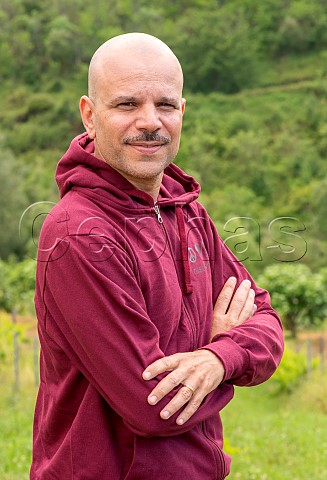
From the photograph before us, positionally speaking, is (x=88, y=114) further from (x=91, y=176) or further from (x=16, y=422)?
(x=16, y=422)

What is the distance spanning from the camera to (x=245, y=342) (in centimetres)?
236

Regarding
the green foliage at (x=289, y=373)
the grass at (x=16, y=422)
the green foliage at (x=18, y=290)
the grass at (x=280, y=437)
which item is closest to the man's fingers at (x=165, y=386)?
the grass at (x=16, y=422)

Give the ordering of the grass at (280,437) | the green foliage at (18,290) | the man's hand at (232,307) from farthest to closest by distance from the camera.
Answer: the green foliage at (18,290) < the grass at (280,437) < the man's hand at (232,307)

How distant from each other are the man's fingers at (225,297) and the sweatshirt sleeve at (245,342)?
3cm

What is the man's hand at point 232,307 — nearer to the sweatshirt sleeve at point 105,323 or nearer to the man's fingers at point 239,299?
the man's fingers at point 239,299

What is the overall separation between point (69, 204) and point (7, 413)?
7.13m

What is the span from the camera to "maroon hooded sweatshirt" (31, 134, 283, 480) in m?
2.11

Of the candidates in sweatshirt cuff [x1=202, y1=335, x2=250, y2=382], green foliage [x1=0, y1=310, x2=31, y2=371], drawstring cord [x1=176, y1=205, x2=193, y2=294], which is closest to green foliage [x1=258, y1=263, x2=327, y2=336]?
green foliage [x1=0, y1=310, x2=31, y2=371]

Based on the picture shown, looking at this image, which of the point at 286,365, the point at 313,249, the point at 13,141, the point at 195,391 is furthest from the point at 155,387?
the point at 13,141

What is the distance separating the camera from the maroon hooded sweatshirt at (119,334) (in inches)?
83.0

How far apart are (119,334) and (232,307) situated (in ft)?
1.90

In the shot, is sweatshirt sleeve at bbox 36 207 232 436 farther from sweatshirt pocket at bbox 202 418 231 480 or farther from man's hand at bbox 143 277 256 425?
sweatshirt pocket at bbox 202 418 231 480

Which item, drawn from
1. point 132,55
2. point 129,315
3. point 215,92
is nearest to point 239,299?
point 129,315

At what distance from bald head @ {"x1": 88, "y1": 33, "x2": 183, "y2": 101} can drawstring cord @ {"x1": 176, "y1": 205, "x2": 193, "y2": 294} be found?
415mm
